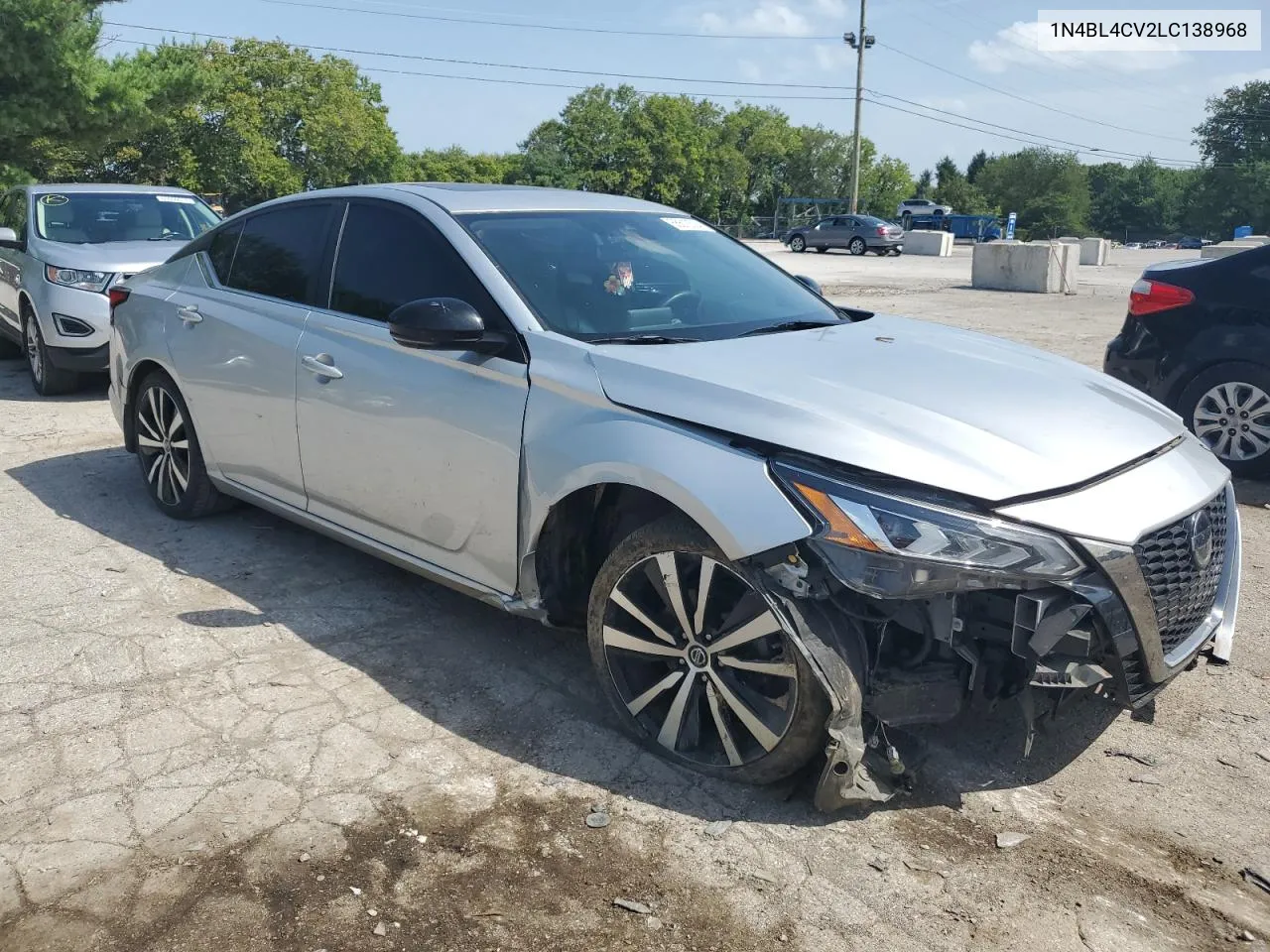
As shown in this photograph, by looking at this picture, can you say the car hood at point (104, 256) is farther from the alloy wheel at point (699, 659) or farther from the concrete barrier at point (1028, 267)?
the concrete barrier at point (1028, 267)

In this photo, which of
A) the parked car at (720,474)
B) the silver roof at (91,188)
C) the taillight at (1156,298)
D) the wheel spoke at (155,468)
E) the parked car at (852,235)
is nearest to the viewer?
the parked car at (720,474)

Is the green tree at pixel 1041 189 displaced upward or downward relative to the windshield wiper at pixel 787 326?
upward

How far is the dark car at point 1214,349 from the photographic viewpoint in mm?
6574

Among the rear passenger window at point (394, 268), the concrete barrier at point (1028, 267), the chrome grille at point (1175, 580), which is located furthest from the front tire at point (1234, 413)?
the concrete barrier at point (1028, 267)

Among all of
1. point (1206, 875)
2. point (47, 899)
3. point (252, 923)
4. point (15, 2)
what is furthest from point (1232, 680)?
point (15, 2)

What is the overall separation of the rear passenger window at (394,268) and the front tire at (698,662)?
1.08 meters

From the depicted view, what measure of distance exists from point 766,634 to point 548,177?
260ft

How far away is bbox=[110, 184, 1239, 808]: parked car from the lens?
2799 millimetres

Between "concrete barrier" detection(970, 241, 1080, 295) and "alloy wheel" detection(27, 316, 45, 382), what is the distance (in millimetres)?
17760

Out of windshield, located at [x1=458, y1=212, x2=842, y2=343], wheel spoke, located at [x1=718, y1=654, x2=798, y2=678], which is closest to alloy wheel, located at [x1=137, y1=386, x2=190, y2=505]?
windshield, located at [x1=458, y1=212, x2=842, y2=343]

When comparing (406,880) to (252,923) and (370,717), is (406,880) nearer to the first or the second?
(252,923)

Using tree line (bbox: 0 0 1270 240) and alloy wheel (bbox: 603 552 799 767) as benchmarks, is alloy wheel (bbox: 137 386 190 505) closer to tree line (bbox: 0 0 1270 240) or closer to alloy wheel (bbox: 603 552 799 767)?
alloy wheel (bbox: 603 552 799 767)

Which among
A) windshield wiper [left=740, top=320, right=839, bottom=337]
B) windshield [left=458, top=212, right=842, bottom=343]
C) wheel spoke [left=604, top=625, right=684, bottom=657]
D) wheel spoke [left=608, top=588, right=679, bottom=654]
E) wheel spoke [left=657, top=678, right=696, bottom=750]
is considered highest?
windshield [left=458, top=212, right=842, bottom=343]

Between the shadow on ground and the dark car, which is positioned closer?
the shadow on ground
